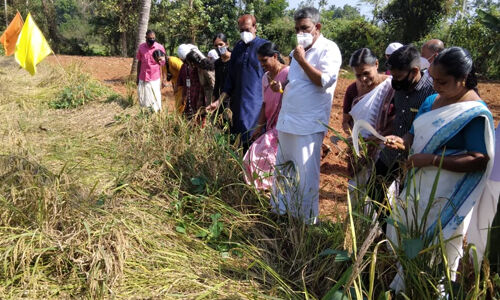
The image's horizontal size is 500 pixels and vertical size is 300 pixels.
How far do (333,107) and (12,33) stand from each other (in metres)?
5.37

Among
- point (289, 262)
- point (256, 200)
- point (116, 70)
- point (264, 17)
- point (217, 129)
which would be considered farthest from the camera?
point (264, 17)

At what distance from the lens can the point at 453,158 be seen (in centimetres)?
167

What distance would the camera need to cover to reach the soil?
3418 millimetres

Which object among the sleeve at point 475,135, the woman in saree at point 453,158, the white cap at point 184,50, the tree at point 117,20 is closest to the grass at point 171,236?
the woman in saree at point 453,158

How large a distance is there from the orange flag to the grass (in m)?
2.49

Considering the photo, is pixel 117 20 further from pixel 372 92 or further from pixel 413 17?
pixel 372 92

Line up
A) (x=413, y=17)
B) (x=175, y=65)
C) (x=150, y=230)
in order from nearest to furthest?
(x=150, y=230)
(x=175, y=65)
(x=413, y=17)

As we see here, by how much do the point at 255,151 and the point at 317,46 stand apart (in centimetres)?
86

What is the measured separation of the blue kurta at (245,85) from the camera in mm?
3326

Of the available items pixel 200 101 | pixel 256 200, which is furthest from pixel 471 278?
pixel 200 101

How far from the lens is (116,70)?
1184cm

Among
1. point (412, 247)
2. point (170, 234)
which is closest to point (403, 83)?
point (412, 247)

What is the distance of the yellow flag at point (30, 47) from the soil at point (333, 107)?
140 cm

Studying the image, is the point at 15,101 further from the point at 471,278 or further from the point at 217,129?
the point at 471,278
